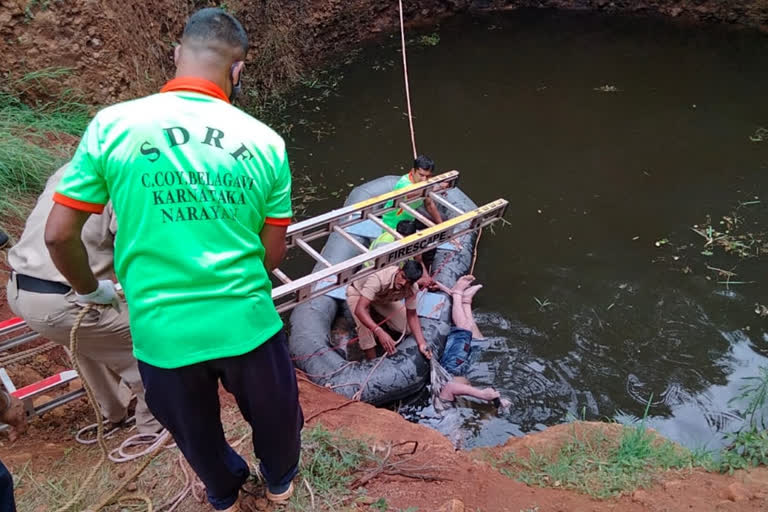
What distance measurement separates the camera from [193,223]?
1.64m

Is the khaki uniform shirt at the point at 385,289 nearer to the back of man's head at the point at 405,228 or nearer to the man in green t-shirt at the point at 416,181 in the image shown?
the back of man's head at the point at 405,228

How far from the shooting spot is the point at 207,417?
76.6 inches

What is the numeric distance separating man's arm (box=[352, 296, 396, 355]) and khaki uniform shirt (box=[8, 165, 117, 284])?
6.85ft

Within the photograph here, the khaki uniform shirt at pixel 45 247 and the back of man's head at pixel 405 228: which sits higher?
the khaki uniform shirt at pixel 45 247

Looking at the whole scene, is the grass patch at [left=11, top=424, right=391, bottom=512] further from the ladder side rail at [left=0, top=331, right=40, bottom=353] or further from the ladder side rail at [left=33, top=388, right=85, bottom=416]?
the ladder side rail at [left=0, top=331, right=40, bottom=353]

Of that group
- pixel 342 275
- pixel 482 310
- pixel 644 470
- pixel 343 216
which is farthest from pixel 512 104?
pixel 644 470

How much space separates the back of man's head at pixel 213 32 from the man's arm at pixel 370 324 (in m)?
2.66

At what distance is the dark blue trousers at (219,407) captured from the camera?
1.82 meters

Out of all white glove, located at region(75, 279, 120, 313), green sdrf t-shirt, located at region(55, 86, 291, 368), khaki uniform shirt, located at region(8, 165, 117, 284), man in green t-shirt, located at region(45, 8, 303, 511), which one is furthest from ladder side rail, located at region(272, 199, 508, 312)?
green sdrf t-shirt, located at region(55, 86, 291, 368)

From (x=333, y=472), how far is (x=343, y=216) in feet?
6.61

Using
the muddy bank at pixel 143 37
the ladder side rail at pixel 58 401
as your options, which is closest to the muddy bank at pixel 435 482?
the ladder side rail at pixel 58 401

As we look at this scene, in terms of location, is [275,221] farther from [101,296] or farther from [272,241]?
[101,296]

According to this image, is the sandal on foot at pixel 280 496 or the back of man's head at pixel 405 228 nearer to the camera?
the sandal on foot at pixel 280 496

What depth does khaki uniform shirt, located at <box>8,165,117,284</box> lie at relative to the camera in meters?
2.39
